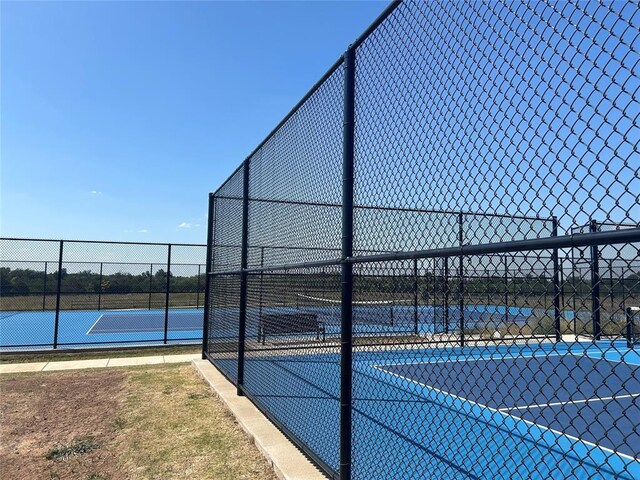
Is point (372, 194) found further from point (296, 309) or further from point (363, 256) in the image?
point (296, 309)

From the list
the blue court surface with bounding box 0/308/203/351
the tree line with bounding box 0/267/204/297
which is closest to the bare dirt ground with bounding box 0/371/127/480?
the blue court surface with bounding box 0/308/203/351

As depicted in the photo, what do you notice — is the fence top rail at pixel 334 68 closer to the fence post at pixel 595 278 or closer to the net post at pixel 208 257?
the fence post at pixel 595 278

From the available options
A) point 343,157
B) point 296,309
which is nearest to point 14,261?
point 296,309

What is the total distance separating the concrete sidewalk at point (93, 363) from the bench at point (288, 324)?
14.6 feet

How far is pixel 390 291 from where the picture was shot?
3.58m

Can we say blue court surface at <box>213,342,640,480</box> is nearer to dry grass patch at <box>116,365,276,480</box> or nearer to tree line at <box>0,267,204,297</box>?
dry grass patch at <box>116,365,276,480</box>

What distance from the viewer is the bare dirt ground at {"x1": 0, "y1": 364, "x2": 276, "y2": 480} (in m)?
4.30

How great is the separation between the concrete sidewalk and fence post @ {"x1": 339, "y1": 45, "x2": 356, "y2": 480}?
7105 millimetres

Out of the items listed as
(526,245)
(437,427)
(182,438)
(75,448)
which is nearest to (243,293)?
(182,438)

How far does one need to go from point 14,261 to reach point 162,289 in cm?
773

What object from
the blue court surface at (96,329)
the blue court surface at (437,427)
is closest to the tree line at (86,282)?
the blue court surface at (96,329)

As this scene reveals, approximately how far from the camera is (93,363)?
30.9 feet

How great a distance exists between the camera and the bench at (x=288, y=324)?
17.7 ft

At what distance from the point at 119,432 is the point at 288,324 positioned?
2239mm
